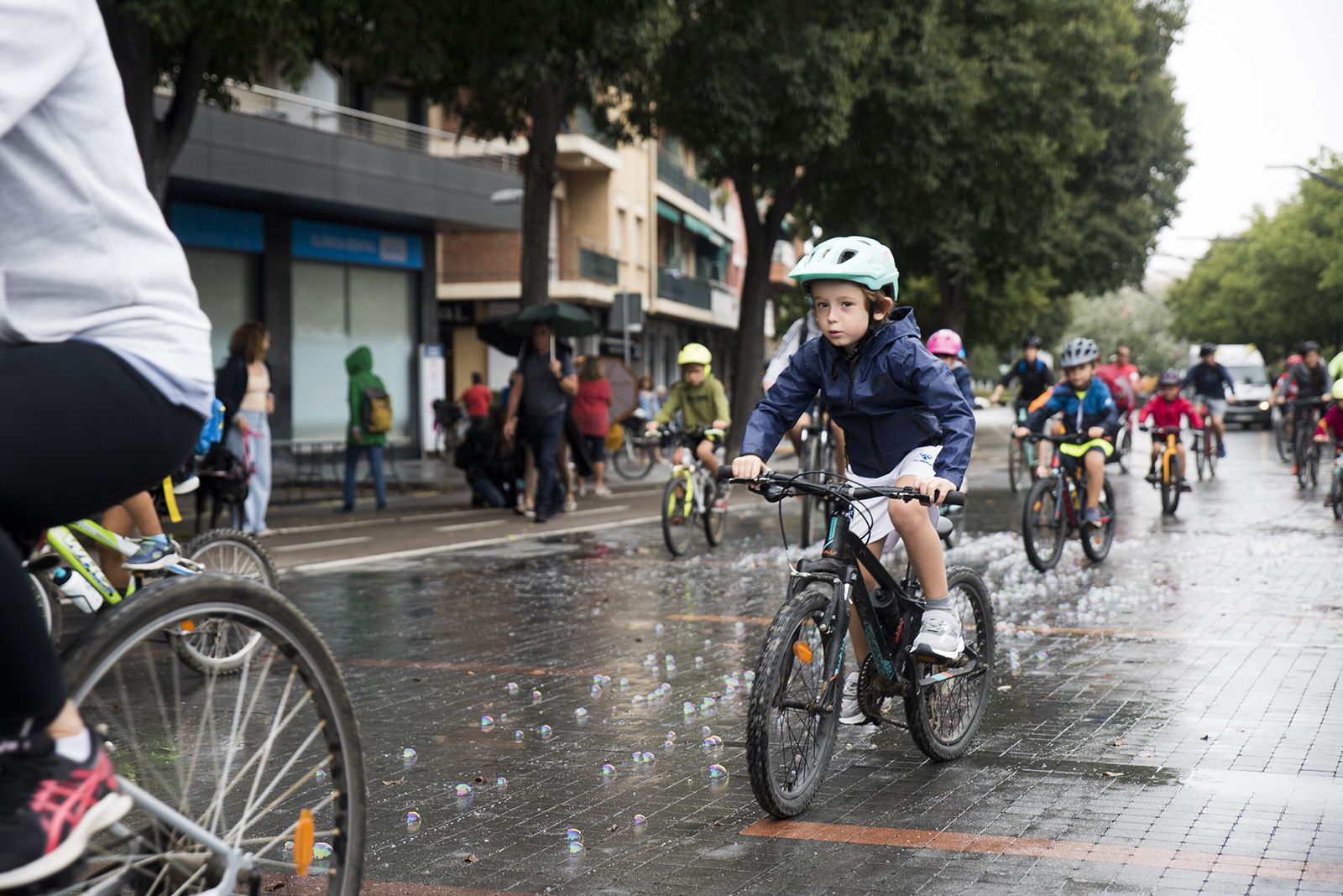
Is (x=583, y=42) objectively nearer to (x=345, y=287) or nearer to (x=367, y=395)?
(x=367, y=395)

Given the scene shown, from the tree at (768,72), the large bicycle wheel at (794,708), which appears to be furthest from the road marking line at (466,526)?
the large bicycle wheel at (794,708)

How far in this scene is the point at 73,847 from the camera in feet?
7.24

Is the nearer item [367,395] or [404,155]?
[367,395]

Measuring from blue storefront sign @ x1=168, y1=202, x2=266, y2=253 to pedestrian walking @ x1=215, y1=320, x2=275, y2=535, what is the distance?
37.1 feet

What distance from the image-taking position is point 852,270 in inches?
200

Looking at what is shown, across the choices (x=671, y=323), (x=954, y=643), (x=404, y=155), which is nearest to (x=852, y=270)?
(x=954, y=643)

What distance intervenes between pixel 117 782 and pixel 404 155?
2723 centimetres

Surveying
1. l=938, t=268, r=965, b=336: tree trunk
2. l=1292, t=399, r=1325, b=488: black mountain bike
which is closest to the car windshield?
l=938, t=268, r=965, b=336: tree trunk

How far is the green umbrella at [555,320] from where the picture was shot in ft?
60.7

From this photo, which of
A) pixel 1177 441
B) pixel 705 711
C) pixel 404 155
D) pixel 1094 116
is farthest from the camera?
pixel 1094 116

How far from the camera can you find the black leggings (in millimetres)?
2154

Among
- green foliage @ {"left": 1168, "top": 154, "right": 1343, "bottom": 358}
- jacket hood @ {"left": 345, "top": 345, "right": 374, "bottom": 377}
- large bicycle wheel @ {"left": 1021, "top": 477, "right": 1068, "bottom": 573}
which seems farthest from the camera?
green foliage @ {"left": 1168, "top": 154, "right": 1343, "bottom": 358}

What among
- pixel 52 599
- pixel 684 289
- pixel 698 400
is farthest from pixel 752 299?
pixel 684 289

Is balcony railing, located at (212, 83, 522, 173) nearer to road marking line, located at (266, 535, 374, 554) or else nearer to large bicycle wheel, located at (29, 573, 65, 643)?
road marking line, located at (266, 535, 374, 554)
